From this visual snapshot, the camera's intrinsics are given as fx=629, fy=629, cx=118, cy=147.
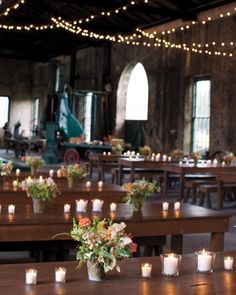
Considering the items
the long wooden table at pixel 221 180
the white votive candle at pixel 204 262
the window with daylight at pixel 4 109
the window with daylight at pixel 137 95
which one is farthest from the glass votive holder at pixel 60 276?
the window with daylight at pixel 4 109

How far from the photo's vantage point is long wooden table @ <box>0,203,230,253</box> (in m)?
4.38

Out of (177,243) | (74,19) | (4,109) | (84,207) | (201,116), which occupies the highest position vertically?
(74,19)

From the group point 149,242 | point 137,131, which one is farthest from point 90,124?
point 149,242

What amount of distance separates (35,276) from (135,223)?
1.91 meters

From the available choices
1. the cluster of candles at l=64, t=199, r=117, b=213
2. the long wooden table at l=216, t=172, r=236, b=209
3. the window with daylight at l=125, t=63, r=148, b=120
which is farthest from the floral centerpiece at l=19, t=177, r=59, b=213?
the window with daylight at l=125, t=63, r=148, b=120

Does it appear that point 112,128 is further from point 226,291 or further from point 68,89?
point 226,291

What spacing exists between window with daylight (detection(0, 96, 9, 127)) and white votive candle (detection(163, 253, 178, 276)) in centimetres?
2700

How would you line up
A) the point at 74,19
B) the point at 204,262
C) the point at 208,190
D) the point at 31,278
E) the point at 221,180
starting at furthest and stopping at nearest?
the point at 74,19 < the point at 208,190 < the point at 221,180 < the point at 204,262 < the point at 31,278

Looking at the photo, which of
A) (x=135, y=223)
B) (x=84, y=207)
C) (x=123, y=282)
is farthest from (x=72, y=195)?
(x=123, y=282)

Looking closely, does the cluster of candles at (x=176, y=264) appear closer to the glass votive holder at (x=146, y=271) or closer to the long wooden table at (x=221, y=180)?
the glass votive holder at (x=146, y=271)

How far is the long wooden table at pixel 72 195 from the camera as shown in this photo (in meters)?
6.20

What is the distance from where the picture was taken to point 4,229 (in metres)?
4.33

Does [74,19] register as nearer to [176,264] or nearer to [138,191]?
[138,191]

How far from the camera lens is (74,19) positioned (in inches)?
830
